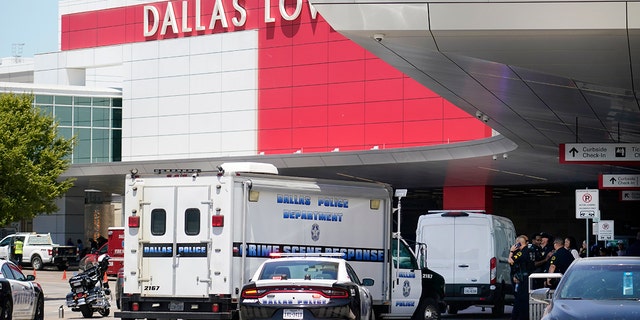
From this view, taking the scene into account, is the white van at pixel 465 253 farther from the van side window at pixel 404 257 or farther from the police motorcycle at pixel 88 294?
the police motorcycle at pixel 88 294

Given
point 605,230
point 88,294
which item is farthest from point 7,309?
point 605,230

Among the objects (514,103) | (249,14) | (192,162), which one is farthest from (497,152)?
(249,14)

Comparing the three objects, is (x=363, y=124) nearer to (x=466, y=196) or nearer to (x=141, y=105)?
(x=466, y=196)

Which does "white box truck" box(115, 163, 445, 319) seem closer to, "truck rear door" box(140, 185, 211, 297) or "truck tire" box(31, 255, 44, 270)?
"truck rear door" box(140, 185, 211, 297)

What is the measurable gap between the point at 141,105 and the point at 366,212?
4609 cm

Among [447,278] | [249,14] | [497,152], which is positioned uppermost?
[249,14]

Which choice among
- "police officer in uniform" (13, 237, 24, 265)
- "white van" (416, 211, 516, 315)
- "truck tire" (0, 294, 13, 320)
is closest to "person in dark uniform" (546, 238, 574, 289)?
"white van" (416, 211, 516, 315)

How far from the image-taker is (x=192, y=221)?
21.0 meters

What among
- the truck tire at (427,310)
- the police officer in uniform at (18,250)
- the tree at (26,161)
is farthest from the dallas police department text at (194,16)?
the truck tire at (427,310)

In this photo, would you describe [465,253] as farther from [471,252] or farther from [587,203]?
[587,203]

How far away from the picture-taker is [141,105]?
67.8 metres

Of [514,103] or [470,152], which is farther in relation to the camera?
[470,152]

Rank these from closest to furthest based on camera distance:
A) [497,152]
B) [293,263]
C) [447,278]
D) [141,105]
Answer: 1. [293,263]
2. [447,278]
3. [497,152]
4. [141,105]

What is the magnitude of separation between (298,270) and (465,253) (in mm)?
10867
